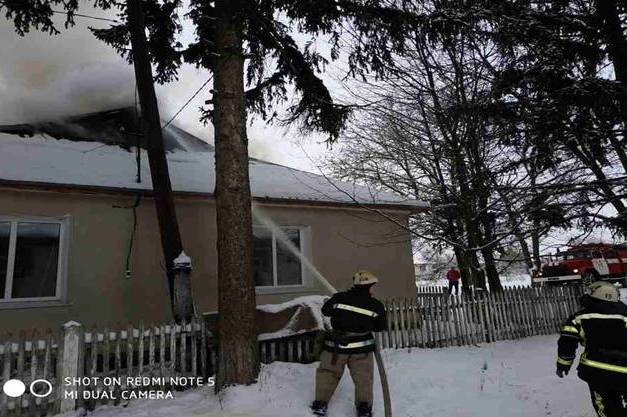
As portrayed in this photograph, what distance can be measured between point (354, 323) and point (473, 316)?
525 cm

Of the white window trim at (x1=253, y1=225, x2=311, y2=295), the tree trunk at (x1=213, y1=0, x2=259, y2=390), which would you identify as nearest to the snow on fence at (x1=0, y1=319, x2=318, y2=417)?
the tree trunk at (x1=213, y1=0, x2=259, y2=390)

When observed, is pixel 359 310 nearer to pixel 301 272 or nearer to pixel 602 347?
pixel 602 347

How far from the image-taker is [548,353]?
7.97 metres

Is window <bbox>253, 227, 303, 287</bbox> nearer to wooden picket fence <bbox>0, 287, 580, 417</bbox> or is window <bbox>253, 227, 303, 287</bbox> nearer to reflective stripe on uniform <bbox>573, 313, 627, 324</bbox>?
wooden picket fence <bbox>0, 287, 580, 417</bbox>

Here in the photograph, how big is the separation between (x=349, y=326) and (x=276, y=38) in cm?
513

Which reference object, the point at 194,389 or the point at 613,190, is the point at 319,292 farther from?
the point at 613,190

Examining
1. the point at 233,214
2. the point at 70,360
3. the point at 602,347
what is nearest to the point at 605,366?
the point at 602,347

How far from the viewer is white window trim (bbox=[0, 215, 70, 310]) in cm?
709

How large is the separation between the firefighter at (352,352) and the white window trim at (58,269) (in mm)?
5008

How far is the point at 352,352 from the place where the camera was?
187 inches

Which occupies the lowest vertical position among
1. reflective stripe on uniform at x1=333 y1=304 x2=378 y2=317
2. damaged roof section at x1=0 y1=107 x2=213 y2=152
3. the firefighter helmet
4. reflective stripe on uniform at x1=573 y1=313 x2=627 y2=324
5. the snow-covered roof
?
reflective stripe on uniform at x1=573 y1=313 x2=627 y2=324

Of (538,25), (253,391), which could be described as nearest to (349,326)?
(253,391)

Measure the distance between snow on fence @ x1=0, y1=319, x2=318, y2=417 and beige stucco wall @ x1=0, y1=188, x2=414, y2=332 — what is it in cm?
159

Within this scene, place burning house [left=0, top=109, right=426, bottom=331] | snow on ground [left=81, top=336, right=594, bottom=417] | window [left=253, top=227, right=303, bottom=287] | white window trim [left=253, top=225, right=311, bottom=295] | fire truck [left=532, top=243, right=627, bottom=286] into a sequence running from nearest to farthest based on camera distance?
1. snow on ground [left=81, top=336, right=594, bottom=417]
2. burning house [left=0, top=109, right=426, bottom=331]
3. white window trim [left=253, top=225, right=311, bottom=295]
4. window [left=253, top=227, right=303, bottom=287]
5. fire truck [left=532, top=243, right=627, bottom=286]
